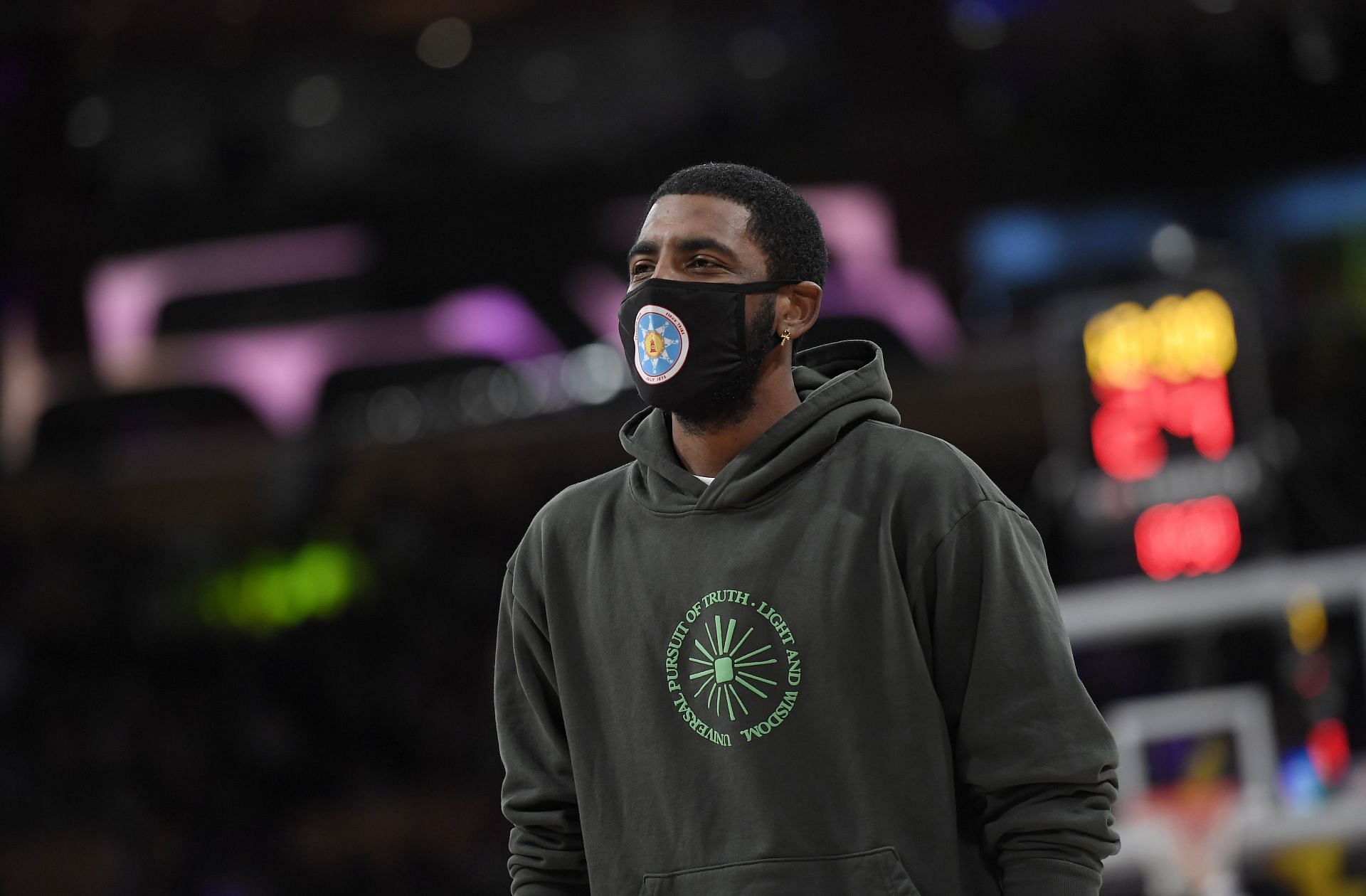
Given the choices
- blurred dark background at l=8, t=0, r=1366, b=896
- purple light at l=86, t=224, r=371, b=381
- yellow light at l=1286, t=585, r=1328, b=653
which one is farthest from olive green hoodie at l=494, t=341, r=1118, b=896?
purple light at l=86, t=224, r=371, b=381

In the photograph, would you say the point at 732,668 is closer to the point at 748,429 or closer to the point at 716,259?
the point at 748,429

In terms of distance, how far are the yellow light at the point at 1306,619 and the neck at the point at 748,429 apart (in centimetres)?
376

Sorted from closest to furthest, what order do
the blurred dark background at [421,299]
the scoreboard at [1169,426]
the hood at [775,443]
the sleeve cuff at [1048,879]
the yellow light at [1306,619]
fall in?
the sleeve cuff at [1048,879] → the hood at [775,443] → the scoreboard at [1169,426] → the yellow light at [1306,619] → the blurred dark background at [421,299]

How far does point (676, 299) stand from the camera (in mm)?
1565

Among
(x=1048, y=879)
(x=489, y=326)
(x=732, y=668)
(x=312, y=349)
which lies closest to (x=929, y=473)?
(x=732, y=668)

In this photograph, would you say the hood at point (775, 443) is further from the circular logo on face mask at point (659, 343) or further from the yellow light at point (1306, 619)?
the yellow light at point (1306, 619)

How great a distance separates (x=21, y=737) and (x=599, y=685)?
337 inches

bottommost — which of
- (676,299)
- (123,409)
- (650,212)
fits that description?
(676,299)

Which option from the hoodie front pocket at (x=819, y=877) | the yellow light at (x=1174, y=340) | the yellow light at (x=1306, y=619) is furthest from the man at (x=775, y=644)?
the yellow light at (x=1306, y=619)

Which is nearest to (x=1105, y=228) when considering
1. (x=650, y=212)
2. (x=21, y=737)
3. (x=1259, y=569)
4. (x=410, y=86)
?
(x=410, y=86)

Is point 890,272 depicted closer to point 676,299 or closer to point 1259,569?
point 1259,569

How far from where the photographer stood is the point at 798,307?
1.63 m

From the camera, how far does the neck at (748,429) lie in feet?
5.30

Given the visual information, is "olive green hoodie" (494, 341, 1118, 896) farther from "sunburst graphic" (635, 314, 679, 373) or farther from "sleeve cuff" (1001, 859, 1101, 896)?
"sunburst graphic" (635, 314, 679, 373)
